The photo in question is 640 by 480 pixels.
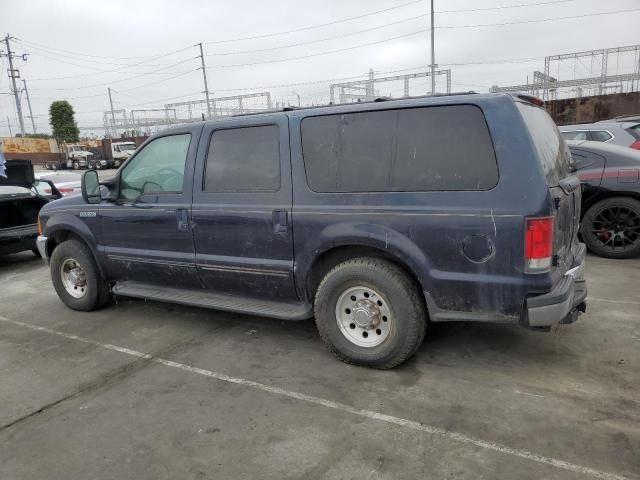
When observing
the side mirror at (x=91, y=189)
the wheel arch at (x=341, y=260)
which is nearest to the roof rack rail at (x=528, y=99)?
the wheel arch at (x=341, y=260)

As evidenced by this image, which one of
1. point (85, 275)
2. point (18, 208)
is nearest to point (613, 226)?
point (85, 275)

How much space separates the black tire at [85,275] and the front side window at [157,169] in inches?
36.8

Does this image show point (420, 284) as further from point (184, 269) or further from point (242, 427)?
point (184, 269)

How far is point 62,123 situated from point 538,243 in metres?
56.4

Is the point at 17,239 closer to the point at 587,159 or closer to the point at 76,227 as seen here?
→ the point at 76,227

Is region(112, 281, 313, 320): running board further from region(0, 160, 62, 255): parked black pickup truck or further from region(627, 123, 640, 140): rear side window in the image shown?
region(627, 123, 640, 140): rear side window

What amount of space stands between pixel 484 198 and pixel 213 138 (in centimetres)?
239

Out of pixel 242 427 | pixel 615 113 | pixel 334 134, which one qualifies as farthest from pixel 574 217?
pixel 615 113

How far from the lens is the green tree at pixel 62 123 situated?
165ft

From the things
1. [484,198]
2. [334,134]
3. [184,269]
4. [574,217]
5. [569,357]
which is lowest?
[569,357]

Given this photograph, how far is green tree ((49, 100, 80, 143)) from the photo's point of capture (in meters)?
50.3

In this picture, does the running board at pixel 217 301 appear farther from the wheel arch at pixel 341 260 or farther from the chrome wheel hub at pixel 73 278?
the chrome wheel hub at pixel 73 278

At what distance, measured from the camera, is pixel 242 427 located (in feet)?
9.90

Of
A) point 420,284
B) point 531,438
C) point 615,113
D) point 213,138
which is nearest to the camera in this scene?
point 531,438
